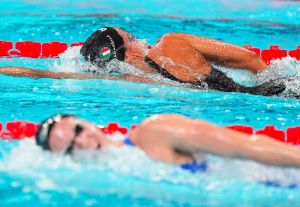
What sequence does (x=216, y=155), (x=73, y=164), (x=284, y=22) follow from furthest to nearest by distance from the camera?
(x=284, y=22), (x=73, y=164), (x=216, y=155)

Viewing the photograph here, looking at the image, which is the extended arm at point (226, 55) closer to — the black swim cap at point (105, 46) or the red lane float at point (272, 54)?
the black swim cap at point (105, 46)

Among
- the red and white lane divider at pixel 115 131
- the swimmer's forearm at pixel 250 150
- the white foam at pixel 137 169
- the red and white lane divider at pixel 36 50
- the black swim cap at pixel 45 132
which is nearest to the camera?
the swimmer's forearm at pixel 250 150

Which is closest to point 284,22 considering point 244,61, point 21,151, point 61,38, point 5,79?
point 61,38

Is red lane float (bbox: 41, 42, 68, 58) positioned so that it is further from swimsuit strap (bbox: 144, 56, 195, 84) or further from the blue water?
swimsuit strap (bbox: 144, 56, 195, 84)

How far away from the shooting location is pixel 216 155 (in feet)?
10.1

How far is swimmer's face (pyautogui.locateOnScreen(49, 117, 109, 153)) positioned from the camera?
3.20 meters

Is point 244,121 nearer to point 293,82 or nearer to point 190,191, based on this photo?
point 293,82

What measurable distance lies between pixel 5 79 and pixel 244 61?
1.80 metres

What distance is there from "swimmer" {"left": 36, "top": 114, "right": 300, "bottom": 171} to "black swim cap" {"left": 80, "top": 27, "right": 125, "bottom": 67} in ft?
6.11

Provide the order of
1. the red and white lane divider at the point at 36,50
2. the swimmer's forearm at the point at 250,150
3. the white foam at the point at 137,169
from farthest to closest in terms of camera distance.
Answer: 1. the red and white lane divider at the point at 36,50
2. the white foam at the point at 137,169
3. the swimmer's forearm at the point at 250,150

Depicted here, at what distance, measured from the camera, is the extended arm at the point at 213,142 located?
3.04m

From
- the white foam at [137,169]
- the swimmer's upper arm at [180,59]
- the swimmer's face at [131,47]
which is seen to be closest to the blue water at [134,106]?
the white foam at [137,169]

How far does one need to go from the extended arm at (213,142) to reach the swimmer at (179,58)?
75.8 inches

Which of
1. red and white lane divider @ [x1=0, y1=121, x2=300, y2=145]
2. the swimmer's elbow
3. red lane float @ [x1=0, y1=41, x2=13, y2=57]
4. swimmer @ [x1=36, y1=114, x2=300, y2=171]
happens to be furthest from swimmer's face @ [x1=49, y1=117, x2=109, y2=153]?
red lane float @ [x1=0, y1=41, x2=13, y2=57]
